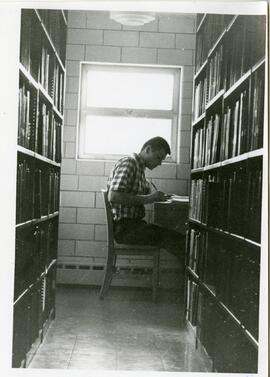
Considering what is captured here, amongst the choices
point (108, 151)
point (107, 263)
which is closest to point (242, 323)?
point (107, 263)

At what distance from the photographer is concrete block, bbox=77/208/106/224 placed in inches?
82.0

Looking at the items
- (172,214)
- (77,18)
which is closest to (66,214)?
(172,214)

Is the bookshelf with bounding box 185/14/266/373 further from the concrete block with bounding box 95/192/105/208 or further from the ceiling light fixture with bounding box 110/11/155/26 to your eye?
the concrete block with bounding box 95/192/105/208

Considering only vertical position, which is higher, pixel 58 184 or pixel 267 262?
pixel 58 184

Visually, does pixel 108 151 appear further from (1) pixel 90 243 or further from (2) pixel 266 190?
(2) pixel 266 190

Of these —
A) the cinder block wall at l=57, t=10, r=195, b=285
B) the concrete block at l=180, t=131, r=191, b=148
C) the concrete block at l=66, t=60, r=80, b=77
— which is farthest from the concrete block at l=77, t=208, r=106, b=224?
the concrete block at l=66, t=60, r=80, b=77

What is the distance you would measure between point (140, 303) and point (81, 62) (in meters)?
0.97

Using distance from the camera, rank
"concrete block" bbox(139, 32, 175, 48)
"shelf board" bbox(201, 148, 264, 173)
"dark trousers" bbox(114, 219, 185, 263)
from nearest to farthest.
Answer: "shelf board" bbox(201, 148, 264, 173)
"concrete block" bbox(139, 32, 175, 48)
"dark trousers" bbox(114, 219, 185, 263)

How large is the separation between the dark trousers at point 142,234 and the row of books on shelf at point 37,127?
14.6 inches

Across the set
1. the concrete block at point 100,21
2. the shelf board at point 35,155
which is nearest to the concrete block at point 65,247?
the shelf board at point 35,155

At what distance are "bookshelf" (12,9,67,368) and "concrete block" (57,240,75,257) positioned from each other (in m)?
0.02

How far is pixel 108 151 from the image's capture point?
2.06 m

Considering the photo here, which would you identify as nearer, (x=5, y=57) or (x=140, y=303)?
(x=5, y=57)

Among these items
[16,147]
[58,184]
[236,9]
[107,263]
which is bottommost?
[107,263]
